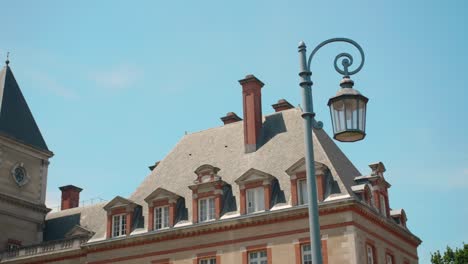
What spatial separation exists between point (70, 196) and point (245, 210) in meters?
23.7

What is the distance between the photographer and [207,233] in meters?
37.0

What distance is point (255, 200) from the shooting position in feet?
119

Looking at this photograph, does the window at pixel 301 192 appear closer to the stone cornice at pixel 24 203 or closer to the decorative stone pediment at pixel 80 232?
the decorative stone pediment at pixel 80 232

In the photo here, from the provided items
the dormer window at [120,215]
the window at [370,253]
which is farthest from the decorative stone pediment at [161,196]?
the window at [370,253]

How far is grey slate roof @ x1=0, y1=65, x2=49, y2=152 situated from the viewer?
5153 cm

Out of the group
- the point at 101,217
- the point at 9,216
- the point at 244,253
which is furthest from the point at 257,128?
the point at 9,216

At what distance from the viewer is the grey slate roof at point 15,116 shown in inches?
2029

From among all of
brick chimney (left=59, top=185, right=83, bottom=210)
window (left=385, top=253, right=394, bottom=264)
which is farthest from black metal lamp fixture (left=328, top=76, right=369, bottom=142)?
brick chimney (left=59, top=185, right=83, bottom=210)

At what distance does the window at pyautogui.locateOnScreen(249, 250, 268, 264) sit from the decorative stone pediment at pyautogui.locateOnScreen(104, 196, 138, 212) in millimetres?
8637

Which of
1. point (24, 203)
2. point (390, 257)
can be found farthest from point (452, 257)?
point (24, 203)

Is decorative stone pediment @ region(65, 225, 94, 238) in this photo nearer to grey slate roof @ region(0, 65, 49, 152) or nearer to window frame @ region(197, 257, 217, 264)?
window frame @ region(197, 257, 217, 264)

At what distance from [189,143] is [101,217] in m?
8.83

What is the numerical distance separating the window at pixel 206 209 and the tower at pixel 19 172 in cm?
1703

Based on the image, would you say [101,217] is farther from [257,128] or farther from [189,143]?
[257,128]
